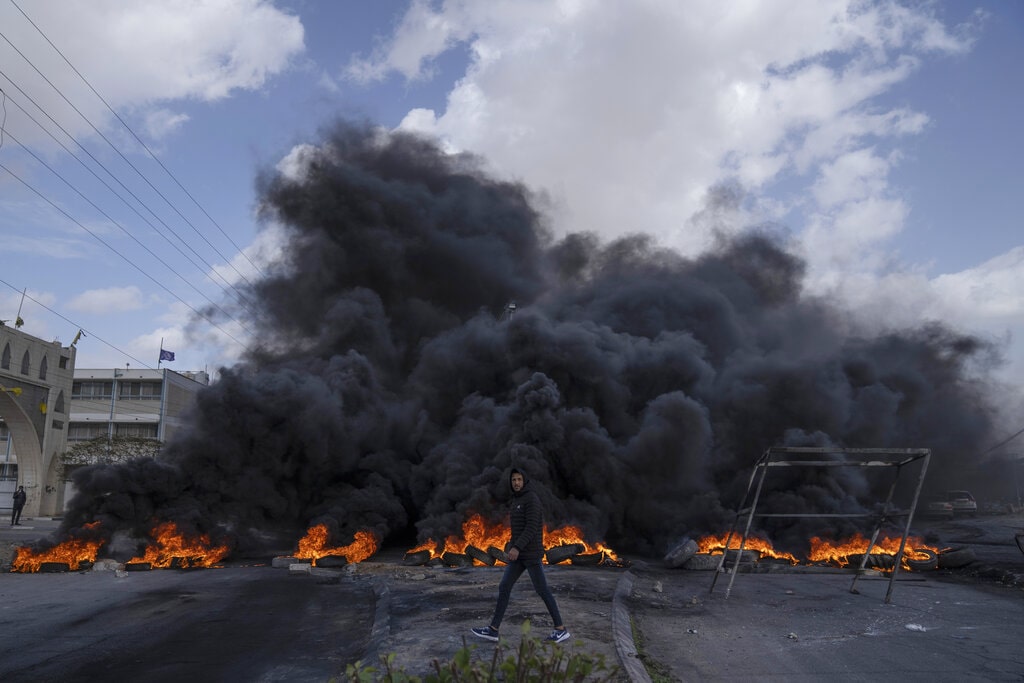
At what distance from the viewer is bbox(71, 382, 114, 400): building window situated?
214 feet

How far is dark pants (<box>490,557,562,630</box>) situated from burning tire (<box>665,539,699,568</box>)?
36.9ft

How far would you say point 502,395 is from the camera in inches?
1149

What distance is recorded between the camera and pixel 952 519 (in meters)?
33.1

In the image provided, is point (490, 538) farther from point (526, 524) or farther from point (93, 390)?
point (93, 390)

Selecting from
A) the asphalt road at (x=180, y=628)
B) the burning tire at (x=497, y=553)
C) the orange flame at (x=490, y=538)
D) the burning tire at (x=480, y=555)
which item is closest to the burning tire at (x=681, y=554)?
the orange flame at (x=490, y=538)

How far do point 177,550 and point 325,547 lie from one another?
13.7 feet

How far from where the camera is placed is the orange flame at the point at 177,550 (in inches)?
753

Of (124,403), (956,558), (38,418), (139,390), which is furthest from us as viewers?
(139,390)

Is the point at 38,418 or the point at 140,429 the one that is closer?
the point at 38,418

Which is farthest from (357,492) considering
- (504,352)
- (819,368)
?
(819,368)

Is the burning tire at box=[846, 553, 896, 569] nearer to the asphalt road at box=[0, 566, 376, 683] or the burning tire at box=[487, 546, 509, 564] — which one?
the burning tire at box=[487, 546, 509, 564]

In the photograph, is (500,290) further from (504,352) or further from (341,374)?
(341,374)

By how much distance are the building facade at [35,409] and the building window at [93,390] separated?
21.0 meters

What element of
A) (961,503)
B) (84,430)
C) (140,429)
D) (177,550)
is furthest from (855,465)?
(84,430)
